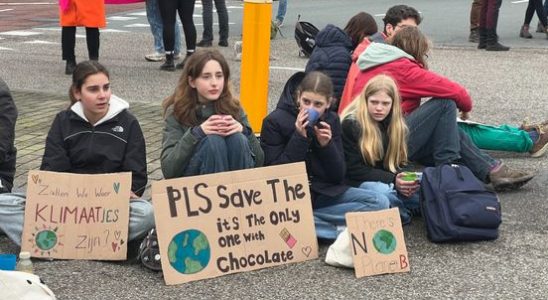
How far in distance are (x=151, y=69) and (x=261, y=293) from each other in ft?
22.0

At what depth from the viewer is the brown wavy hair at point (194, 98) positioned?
4.50m

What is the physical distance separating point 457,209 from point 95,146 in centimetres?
196

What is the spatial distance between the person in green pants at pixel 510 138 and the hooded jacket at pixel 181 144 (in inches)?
85.7

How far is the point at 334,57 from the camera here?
20.1ft

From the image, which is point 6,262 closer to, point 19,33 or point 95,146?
point 95,146

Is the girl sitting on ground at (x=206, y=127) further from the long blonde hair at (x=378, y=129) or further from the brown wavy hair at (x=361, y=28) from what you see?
the brown wavy hair at (x=361, y=28)

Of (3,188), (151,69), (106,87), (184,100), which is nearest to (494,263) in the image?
(184,100)

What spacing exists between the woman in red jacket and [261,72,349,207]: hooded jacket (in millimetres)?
862

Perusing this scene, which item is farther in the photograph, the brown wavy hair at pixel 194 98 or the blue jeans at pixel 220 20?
the blue jeans at pixel 220 20

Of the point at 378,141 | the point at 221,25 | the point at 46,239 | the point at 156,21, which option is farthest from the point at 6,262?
the point at 221,25

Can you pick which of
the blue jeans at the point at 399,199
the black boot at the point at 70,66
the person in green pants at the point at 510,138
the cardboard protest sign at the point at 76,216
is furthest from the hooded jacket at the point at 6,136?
the black boot at the point at 70,66

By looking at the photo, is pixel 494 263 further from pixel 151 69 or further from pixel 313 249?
pixel 151 69

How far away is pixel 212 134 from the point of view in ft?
14.1

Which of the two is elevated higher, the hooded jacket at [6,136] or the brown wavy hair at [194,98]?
the brown wavy hair at [194,98]
